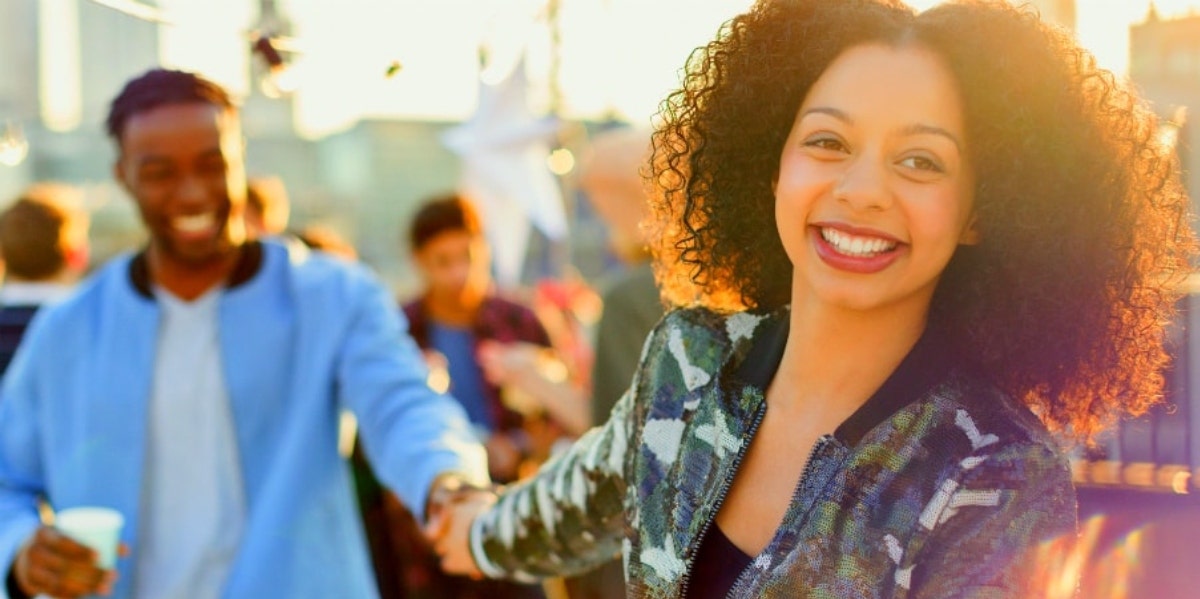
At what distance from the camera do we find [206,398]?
281 cm

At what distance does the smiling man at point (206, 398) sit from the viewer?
8.97 feet

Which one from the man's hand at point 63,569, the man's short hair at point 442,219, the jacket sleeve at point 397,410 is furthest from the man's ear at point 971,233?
the man's short hair at point 442,219

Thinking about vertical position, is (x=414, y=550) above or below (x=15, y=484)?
below

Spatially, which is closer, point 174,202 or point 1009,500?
point 1009,500

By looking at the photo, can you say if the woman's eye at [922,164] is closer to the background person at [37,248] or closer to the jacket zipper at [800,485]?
the jacket zipper at [800,485]

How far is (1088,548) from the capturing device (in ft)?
7.30

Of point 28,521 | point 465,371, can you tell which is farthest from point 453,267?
point 28,521

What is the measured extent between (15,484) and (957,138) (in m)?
2.11

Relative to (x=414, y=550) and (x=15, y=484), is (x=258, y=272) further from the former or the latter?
(x=414, y=550)

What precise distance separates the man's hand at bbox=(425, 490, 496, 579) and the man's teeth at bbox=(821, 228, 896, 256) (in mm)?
916

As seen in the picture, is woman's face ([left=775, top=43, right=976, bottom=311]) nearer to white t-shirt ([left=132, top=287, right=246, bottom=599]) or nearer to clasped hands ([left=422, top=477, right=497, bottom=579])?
clasped hands ([left=422, top=477, right=497, bottom=579])

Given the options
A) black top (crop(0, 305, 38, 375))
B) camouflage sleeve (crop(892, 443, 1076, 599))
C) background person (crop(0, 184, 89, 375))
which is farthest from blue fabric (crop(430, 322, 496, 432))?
camouflage sleeve (crop(892, 443, 1076, 599))

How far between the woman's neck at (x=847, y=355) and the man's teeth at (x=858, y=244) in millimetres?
123

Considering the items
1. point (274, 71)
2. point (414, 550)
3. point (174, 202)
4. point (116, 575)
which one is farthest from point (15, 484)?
point (414, 550)
